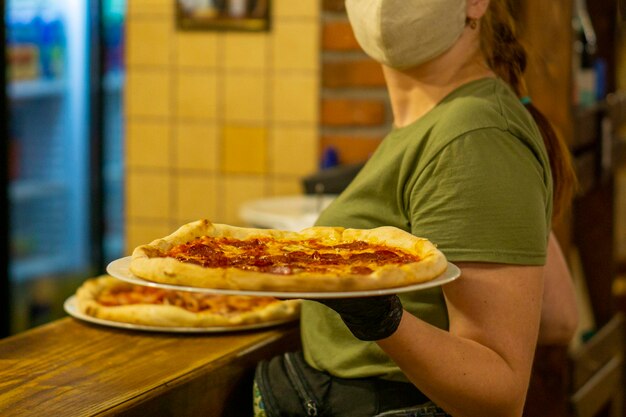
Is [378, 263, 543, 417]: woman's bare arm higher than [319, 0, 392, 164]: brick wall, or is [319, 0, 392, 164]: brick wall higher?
[319, 0, 392, 164]: brick wall

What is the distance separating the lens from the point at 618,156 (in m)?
3.74

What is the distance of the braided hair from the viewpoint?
1627 millimetres

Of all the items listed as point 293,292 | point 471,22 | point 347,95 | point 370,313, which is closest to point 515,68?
point 471,22

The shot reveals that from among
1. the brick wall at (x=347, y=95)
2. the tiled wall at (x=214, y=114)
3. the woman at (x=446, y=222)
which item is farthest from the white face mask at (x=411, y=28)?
the tiled wall at (x=214, y=114)

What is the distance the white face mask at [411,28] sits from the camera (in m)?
1.50

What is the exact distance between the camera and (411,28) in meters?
1.50

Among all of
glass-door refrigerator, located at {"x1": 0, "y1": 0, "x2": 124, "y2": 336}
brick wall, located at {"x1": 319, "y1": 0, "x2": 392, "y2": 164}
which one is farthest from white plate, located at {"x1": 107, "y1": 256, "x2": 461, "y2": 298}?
glass-door refrigerator, located at {"x1": 0, "y1": 0, "x2": 124, "y2": 336}

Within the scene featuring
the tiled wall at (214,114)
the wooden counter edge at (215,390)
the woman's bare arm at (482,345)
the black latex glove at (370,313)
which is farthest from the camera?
the tiled wall at (214,114)

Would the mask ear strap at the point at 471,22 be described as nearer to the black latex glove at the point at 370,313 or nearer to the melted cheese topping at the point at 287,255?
the melted cheese topping at the point at 287,255

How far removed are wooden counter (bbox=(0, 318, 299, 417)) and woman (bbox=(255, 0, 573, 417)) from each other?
0.07 m

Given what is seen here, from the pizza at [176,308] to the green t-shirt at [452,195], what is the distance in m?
0.26

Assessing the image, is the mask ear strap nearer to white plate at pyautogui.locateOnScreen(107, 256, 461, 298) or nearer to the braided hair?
the braided hair

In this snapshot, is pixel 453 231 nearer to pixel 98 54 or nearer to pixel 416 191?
pixel 416 191

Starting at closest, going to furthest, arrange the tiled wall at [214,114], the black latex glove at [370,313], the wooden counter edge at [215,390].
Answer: the black latex glove at [370,313] → the wooden counter edge at [215,390] → the tiled wall at [214,114]
